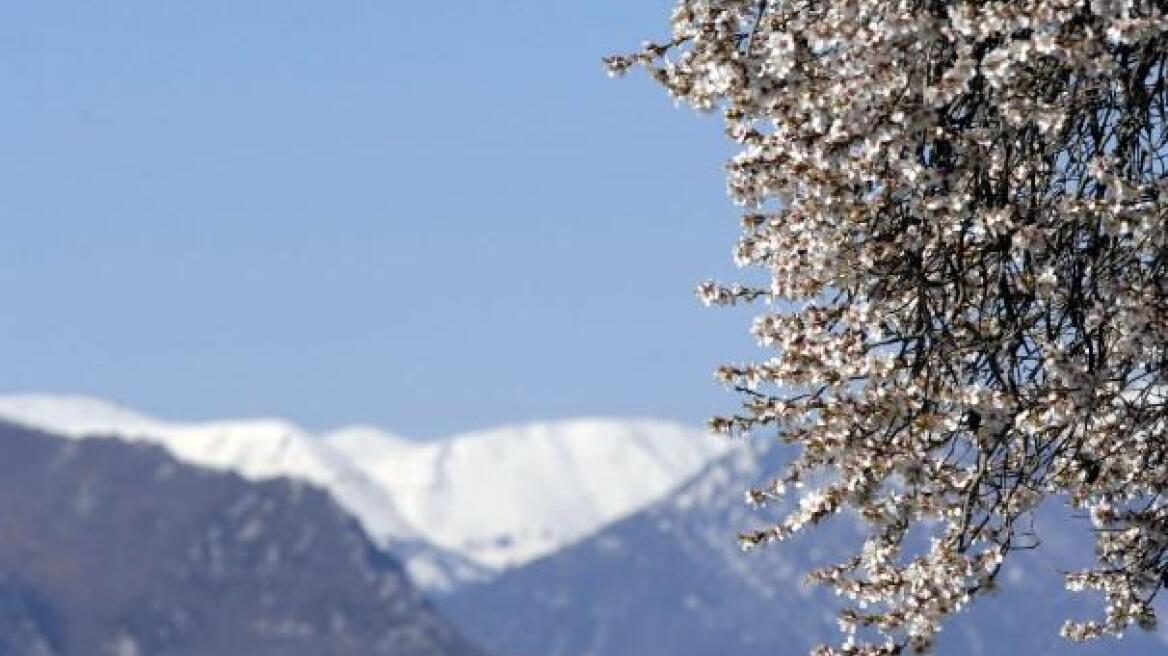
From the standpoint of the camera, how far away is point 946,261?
2372 centimetres

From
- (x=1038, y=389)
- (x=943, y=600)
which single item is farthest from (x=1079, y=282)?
(x=943, y=600)

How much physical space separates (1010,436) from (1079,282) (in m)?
1.58

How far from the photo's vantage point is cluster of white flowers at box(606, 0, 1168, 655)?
22.1 m

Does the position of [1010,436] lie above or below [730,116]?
below

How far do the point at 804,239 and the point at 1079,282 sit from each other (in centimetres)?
237

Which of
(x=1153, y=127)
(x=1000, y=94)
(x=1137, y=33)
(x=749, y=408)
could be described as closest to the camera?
(x=1137, y=33)

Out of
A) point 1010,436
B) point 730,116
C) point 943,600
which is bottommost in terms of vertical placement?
point 943,600

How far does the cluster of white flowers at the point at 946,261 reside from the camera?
72.5 ft

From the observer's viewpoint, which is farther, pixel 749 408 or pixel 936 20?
pixel 749 408

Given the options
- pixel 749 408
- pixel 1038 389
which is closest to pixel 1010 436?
pixel 1038 389

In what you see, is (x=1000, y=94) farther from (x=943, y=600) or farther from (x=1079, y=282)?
(x=943, y=600)

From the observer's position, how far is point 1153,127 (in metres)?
23.8

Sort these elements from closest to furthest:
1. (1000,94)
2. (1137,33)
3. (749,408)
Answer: (1137,33)
(1000,94)
(749,408)

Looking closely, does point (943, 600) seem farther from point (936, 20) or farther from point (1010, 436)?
point (936, 20)
